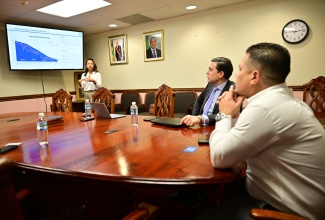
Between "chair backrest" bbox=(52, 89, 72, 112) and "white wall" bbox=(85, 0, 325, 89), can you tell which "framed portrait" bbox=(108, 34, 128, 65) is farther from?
"chair backrest" bbox=(52, 89, 72, 112)

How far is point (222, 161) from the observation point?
863 mm

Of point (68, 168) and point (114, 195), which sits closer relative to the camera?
point (68, 168)

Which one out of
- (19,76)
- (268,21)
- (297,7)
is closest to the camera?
(297,7)

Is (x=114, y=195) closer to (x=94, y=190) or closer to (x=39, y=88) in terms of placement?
(x=94, y=190)

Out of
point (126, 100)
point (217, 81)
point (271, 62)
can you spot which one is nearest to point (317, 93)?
point (217, 81)

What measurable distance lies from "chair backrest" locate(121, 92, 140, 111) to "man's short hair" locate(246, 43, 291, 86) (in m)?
4.15

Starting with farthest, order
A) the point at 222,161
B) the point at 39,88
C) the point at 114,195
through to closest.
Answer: the point at 39,88, the point at 114,195, the point at 222,161

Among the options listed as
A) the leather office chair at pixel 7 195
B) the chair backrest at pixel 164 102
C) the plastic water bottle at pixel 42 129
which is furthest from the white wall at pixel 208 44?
the leather office chair at pixel 7 195

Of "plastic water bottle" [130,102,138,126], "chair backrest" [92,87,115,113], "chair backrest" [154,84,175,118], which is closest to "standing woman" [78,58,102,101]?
"chair backrest" [92,87,115,113]

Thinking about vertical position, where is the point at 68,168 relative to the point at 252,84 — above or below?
below

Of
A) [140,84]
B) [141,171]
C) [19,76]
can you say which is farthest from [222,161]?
[19,76]

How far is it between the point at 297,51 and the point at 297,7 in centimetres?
63

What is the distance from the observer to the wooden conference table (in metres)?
0.85

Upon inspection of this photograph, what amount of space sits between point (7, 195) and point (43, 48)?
463 cm
